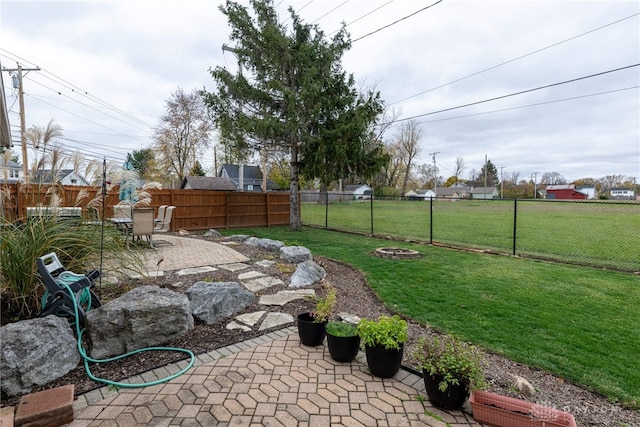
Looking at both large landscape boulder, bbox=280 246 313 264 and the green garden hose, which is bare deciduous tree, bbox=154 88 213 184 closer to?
large landscape boulder, bbox=280 246 313 264

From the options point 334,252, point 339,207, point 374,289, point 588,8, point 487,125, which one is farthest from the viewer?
point 487,125

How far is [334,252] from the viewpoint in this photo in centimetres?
720

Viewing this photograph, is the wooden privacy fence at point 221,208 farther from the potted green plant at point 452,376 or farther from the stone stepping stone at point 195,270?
the potted green plant at point 452,376

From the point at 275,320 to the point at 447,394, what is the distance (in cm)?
185

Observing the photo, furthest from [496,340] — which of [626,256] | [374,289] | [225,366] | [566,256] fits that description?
[626,256]

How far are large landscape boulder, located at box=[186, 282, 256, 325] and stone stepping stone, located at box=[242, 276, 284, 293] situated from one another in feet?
1.72

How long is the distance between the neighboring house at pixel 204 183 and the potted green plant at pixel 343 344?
27095mm

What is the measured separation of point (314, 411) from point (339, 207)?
1655 centimetres

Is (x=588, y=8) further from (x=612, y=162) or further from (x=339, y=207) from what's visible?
(x=612, y=162)

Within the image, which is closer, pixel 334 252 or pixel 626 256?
pixel 626 256

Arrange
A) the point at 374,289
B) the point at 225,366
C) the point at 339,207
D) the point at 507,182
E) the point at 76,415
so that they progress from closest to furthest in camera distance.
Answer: the point at 76,415, the point at 225,366, the point at 374,289, the point at 339,207, the point at 507,182

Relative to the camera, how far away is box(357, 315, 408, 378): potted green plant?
2.15 metres

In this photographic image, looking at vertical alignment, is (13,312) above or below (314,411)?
above

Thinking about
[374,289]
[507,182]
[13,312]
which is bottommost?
[374,289]
